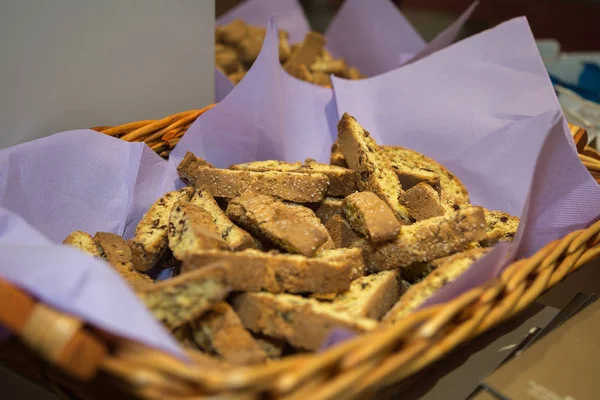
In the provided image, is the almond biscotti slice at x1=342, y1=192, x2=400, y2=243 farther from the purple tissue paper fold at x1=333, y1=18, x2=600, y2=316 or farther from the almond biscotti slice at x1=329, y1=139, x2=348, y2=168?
the purple tissue paper fold at x1=333, y1=18, x2=600, y2=316

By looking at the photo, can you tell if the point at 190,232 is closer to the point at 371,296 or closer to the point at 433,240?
the point at 371,296

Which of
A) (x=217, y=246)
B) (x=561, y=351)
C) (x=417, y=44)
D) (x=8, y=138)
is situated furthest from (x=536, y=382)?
(x=417, y=44)

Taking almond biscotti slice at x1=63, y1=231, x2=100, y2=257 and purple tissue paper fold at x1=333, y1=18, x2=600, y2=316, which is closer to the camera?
almond biscotti slice at x1=63, y1=231, x2=100, y2=257

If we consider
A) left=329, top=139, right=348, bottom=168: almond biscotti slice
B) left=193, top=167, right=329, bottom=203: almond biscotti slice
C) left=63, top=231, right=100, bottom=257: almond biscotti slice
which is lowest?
left=63, top=231, right=100, bottom=257: almond biscotti slice

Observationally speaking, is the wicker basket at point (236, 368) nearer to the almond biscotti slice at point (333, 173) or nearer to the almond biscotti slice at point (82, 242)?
the almond biscotti slice at point (82, 242)

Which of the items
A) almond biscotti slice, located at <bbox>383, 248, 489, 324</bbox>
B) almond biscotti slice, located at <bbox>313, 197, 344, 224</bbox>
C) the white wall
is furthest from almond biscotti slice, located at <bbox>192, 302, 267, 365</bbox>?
the white wall

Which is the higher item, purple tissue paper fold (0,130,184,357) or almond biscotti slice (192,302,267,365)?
purple tissue paper fold (0,130,184,357)
